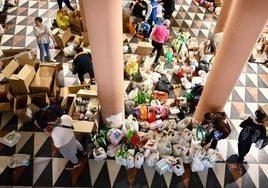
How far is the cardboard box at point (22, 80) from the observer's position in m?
5.49

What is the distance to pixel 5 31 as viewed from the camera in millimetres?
7859

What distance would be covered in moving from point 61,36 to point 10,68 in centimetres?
186

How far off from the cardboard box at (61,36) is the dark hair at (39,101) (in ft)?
7.00

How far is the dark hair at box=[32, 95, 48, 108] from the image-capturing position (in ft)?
17.8

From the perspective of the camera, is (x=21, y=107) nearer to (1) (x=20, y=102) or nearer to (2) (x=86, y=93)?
(1) (x=20, y=102)

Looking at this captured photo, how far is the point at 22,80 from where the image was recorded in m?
5.47

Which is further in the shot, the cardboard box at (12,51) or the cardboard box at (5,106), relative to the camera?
the cardboard box at (12,51)

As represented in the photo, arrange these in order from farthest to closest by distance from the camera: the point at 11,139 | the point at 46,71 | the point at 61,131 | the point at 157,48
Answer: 1. the point at 157,48
2. the point at 46,71
3. the point at 11,139
4. the point at 61,131

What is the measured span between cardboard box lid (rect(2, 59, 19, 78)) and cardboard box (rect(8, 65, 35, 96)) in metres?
0.14

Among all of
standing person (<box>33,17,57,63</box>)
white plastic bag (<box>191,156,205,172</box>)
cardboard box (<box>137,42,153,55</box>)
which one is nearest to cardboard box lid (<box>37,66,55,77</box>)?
standing person (<box>33,17,57,63</box>)

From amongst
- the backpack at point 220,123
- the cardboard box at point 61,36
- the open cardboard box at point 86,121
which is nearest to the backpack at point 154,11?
the cardboard box at point 61,36

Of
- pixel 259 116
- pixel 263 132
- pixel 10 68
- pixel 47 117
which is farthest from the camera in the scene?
pixel 10 68

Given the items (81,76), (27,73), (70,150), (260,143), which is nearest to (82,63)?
(81,76)

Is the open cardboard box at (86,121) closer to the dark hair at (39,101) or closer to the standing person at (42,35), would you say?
the dark hair at (39,101)
